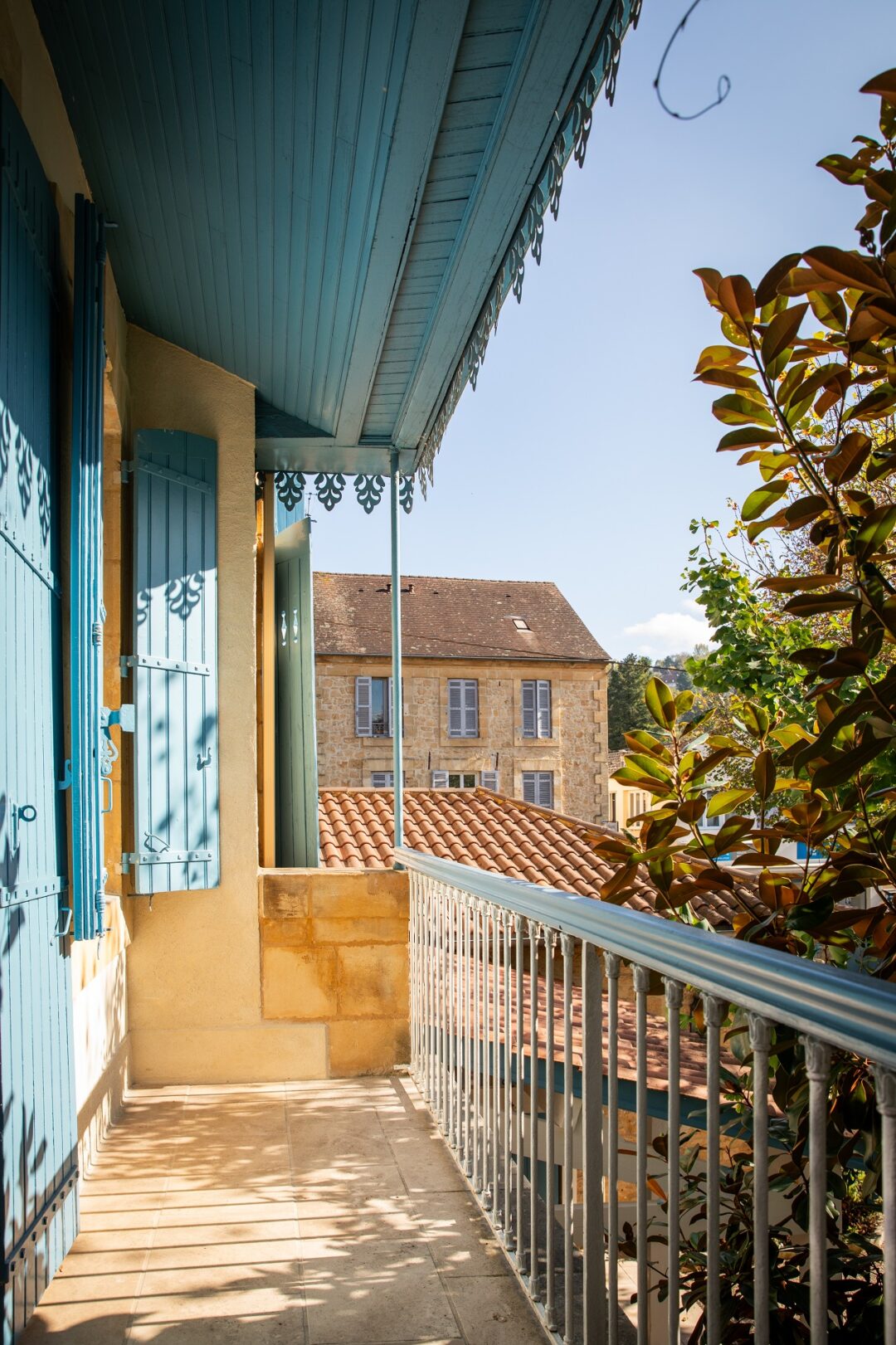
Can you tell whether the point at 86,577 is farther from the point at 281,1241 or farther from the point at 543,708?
the point at 543,708

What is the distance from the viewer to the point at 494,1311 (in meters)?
2.23

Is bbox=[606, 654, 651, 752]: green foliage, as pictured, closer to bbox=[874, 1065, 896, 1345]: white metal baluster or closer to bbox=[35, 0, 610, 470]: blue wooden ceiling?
bbox=[35, 0, 610, 470]: blue wooden ceiling

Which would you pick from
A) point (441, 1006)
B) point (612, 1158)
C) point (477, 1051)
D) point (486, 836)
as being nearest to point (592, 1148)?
point (612, 1158)

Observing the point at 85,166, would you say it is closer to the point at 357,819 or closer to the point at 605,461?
the point at 357,819

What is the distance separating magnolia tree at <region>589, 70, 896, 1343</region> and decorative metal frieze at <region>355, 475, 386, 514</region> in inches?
134

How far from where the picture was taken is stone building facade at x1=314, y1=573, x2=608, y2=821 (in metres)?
25.4

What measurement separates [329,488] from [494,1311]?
3732 mm

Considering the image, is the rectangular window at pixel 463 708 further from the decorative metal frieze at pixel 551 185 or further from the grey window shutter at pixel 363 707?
the decorative metal frieze at pixel 551 185

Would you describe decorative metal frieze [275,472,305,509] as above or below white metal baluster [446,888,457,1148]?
above

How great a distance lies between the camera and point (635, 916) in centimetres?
151

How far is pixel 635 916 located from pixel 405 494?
3.79 m

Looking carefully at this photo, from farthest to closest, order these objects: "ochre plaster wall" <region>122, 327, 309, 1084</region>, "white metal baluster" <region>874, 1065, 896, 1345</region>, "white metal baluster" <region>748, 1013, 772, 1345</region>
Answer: "ochre plaster wall" <region>122, 327, 309, 1084</region> → "white metal baluster" <region>748, 1013, 772, 1345</region> → "white metal baluster" <region>874, 1065, 896, 1345</region>

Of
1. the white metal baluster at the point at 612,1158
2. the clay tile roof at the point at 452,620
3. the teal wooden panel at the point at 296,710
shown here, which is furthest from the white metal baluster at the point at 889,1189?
the clay tile roof at the point at 452,620

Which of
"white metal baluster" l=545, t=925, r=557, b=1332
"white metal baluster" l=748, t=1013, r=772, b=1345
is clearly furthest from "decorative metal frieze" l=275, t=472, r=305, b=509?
"white metal baluster" l=748, t=1013, r=772, b=1345
